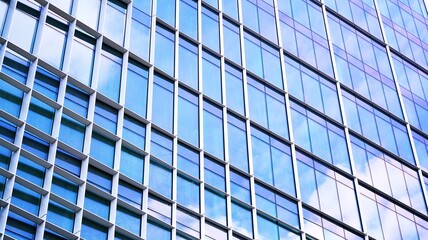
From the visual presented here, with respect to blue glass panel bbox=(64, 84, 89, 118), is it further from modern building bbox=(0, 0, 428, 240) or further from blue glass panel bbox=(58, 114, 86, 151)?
blue glass panel bbox=(58, 114, 86, 151)

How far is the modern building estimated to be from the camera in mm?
32469

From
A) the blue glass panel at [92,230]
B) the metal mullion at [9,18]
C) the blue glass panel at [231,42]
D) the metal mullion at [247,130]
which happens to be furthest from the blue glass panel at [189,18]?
the blue glass panel at [92,230]

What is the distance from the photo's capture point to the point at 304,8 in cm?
5138

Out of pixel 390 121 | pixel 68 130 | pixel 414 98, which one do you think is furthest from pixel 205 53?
pixel 414 98

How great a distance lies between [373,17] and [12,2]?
29.2m

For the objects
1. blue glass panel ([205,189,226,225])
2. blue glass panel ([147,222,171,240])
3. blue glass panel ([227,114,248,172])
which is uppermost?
blue glass panel ([227,114,248,172])

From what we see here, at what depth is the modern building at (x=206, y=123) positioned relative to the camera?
107 feet

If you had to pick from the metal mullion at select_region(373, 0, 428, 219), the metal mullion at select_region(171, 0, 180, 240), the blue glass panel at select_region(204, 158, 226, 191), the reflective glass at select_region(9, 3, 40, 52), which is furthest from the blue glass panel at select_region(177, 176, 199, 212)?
the metal mullion at select_region(373, 0, 428, 219)

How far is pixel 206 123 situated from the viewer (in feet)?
130

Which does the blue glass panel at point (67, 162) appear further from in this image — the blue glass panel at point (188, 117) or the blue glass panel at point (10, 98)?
the blue glass panel at point (188, 117)

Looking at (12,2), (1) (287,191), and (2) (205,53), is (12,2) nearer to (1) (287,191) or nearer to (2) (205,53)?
(2) (205,53)

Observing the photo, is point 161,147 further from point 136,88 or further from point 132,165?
point 136,88

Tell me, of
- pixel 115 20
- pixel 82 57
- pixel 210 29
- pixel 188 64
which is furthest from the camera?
pixel 210 29

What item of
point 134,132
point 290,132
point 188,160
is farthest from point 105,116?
point 290,132
